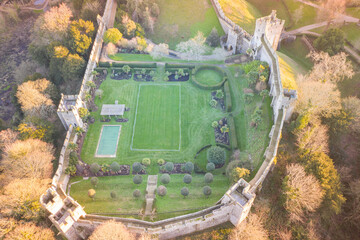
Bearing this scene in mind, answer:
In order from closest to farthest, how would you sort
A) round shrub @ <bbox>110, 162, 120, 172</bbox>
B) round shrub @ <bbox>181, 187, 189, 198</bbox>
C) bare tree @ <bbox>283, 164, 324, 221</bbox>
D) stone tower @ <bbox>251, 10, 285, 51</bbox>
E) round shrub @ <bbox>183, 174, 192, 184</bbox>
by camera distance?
bare tree @ <bbox>283, 164, 324, 221</bbox> → round shrub @ <bbox>181, 187, 189, 198</bbox> → round shrub @ <bbox>183, 174, 192, 184</bbox> → round shrub @ <bbox>110, 162, 120, 172</bbox> → stone tower @ <bbox>251, 10, 285, 51</bbox>

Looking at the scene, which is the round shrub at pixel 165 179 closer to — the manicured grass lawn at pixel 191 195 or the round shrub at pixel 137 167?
the manicured grass lawn at pixel 191 195

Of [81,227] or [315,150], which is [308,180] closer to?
[315,150]

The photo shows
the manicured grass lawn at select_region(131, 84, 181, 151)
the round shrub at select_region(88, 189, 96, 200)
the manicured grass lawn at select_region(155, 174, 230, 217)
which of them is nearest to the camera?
the manicured grass lawn at select_region(155, 174, 230, 217)

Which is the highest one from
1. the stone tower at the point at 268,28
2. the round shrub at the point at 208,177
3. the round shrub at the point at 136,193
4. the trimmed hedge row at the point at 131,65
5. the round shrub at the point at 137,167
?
the stone tower at the point at 268,28

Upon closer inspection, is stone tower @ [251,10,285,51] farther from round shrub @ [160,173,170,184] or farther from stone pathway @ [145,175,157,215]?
stone pathway @ [145,175,157,215]

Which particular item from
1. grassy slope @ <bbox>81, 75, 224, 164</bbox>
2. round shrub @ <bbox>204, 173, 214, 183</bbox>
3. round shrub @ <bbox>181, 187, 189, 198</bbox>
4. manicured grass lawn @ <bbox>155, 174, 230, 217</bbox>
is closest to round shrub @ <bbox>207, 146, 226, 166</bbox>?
manicured grass lawn @ <bbox>155, 174, 230, 217</bbox>

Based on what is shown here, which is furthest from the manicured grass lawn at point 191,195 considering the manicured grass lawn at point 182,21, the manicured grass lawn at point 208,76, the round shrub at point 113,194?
the manicured grass lawn at point 182,21

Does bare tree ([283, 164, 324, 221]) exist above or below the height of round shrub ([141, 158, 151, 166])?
above
